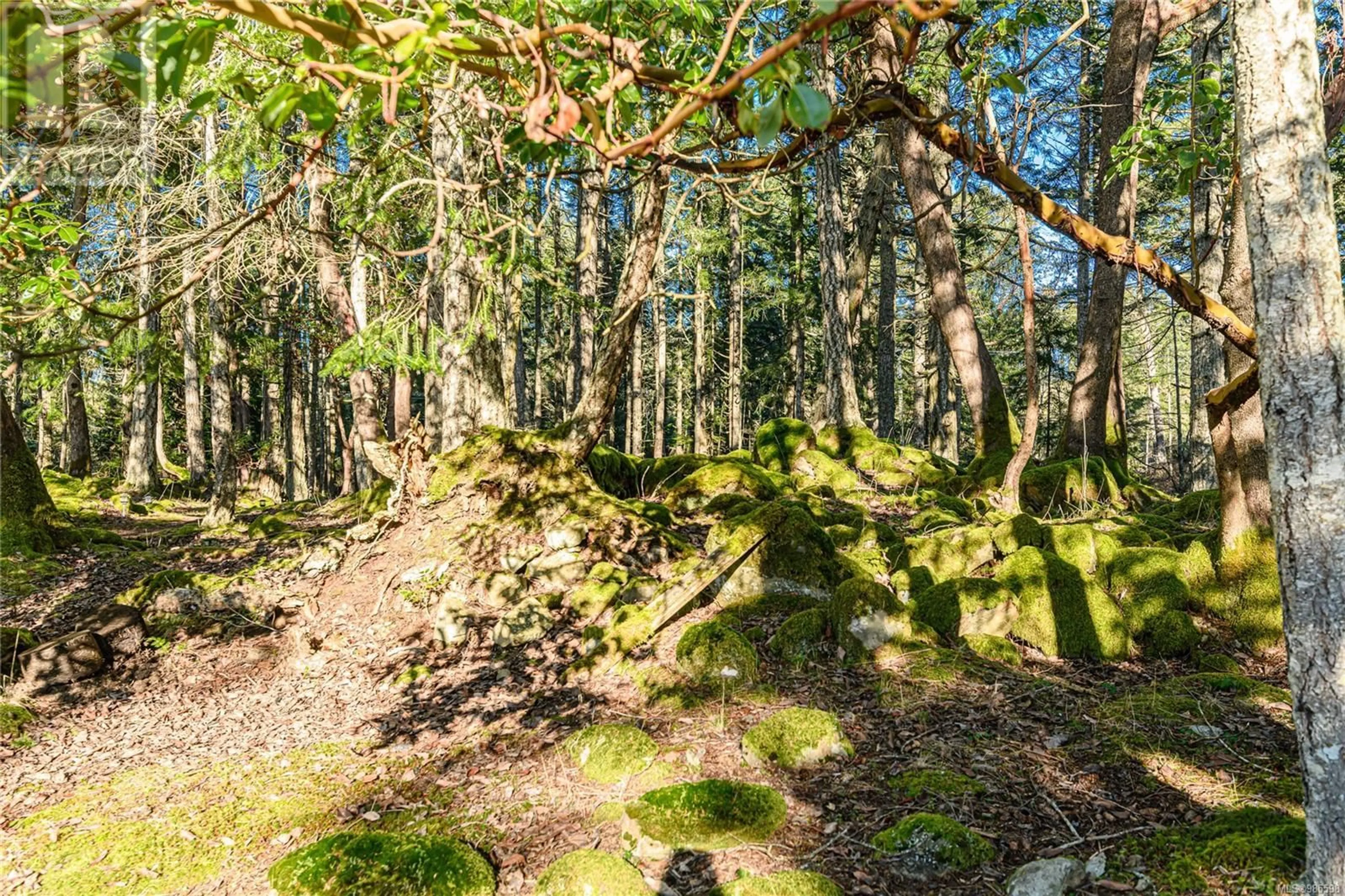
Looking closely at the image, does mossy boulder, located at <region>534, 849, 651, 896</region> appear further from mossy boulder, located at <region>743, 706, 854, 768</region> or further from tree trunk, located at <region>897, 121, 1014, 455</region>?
tree trunk, located at <region>897, 121, 1014, 455</region>

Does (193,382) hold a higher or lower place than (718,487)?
higher

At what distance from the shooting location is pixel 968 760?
152 inches

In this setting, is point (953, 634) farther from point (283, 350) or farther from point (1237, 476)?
point (283, 350)

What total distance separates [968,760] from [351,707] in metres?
4.48

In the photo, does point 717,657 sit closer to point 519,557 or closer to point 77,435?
point 519,557

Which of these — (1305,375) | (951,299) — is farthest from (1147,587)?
(951,299)

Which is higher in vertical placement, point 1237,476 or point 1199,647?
point 1237,476

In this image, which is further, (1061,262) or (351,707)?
(1061,262)

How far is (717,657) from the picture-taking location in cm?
523

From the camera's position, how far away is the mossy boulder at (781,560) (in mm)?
6090

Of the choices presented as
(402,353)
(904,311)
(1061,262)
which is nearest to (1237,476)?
(402,353)

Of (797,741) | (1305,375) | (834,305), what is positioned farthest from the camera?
(834,305)

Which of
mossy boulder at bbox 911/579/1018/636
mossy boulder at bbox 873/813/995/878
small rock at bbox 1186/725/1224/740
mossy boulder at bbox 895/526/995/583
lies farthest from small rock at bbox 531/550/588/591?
small rock at bbox 1186/725/1224/740

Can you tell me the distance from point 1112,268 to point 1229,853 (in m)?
6.61
